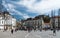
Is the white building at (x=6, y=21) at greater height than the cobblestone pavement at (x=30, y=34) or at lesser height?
greater

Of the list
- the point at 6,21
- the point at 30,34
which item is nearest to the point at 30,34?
the point at 30,34

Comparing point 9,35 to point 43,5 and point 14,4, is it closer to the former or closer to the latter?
point 14,4

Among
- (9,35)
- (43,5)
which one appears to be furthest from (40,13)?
(9,35)

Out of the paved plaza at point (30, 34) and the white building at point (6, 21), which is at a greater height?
the white building at point (6, 21)

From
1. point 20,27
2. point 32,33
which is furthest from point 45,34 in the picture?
point 20,27

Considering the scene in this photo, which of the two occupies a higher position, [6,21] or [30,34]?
[6,21]

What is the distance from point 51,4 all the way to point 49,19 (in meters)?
0.21

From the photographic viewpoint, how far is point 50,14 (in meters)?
2.69

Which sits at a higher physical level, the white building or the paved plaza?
the white building

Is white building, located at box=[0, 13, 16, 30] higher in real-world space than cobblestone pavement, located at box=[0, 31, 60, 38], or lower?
higher

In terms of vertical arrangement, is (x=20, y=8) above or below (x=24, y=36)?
above

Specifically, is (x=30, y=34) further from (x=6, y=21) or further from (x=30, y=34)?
(x=6, y=21)

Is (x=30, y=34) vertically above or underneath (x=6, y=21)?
underneath

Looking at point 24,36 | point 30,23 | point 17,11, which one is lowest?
point 24,36
